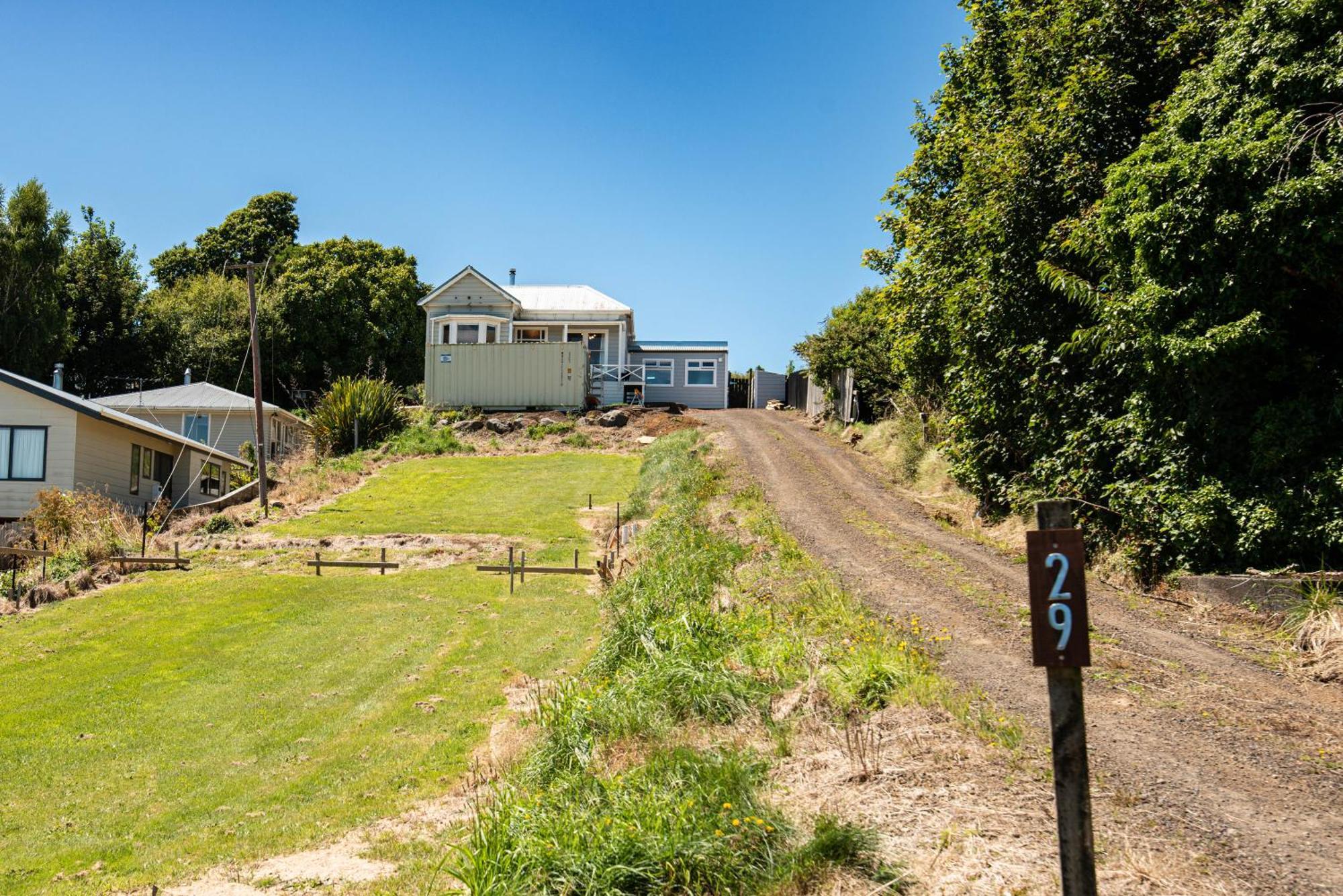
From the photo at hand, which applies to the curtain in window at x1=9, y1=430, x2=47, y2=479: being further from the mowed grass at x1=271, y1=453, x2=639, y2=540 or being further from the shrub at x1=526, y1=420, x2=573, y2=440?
the shrub at x1=526, y1=420, x2=573, y2=440

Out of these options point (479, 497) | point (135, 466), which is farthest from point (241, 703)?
point (135, 466)

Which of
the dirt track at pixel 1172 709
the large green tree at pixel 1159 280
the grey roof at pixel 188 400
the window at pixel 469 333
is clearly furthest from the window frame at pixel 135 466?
the large green tree at pixel 1159 280

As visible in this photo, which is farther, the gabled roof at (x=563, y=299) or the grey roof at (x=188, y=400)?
the gabled roof at (x=563, y=299)

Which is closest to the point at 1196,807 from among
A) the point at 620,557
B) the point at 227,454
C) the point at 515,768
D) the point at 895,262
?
the point at 515,768

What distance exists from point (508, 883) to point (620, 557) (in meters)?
12.0

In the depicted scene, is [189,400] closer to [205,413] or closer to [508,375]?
[205,413]

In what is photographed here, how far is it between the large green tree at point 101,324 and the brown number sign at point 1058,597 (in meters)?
56.1

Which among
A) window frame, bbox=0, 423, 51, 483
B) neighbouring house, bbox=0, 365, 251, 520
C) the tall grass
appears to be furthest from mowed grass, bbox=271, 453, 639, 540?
the tall grass

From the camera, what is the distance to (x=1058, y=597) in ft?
12.0

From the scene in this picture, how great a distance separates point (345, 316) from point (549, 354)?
65.0 feet

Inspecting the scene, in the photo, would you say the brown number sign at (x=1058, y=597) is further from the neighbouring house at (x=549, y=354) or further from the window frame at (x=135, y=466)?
the neighbouring house at (x=549, y=354)

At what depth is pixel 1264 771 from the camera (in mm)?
5891

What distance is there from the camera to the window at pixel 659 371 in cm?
4547

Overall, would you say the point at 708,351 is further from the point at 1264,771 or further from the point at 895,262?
the point at 1264,771
